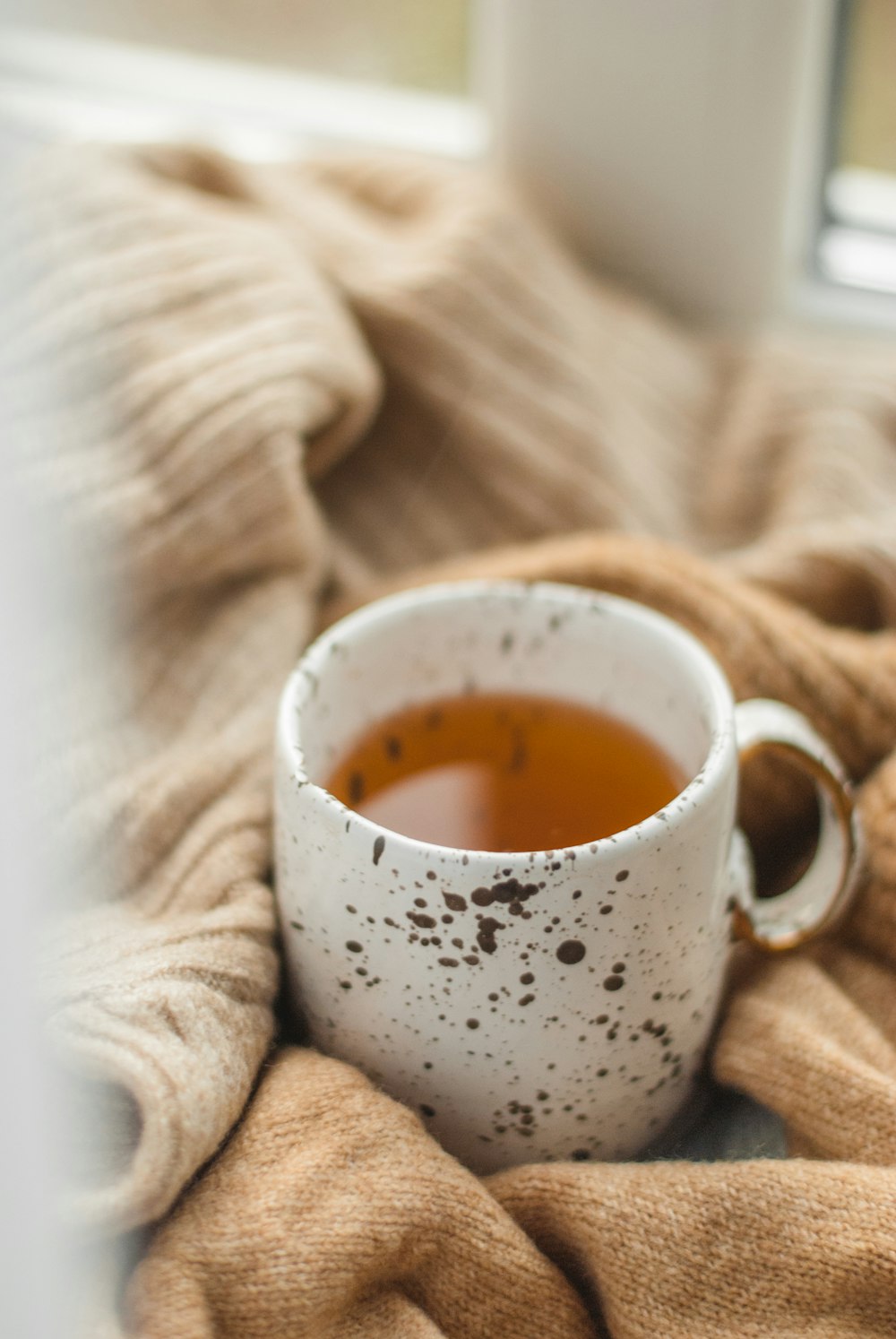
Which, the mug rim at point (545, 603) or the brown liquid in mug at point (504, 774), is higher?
the mug rim at point (545, 603)

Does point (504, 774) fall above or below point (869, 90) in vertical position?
below

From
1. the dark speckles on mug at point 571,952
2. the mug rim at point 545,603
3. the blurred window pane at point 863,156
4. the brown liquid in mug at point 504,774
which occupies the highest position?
the blurred window pane at point 863,156

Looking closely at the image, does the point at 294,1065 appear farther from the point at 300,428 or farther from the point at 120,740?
the point at 300,428

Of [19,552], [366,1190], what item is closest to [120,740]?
[19,552]

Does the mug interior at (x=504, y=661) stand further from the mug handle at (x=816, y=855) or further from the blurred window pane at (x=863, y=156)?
the blurred window pane at (x=863, y=156)

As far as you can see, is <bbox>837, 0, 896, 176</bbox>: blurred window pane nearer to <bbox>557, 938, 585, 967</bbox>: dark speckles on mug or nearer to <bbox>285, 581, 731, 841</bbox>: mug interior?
<bbox>285, 581, 731, 841</bbox>: mug interior

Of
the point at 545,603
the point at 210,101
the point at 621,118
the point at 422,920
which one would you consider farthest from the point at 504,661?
the point at 210,101

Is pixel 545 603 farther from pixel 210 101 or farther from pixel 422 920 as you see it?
pixel 210 101

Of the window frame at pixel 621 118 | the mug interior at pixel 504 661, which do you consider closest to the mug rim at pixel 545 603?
the mug interior at pixel 504 661
